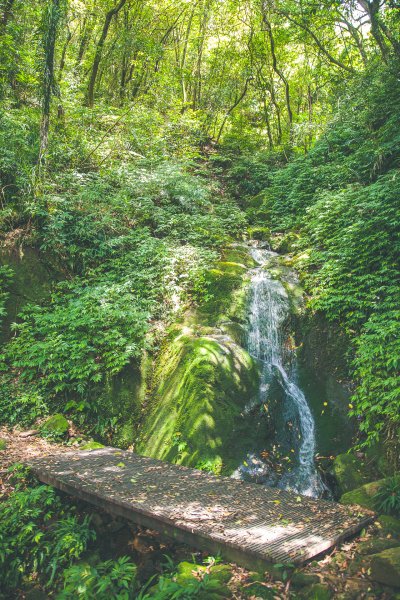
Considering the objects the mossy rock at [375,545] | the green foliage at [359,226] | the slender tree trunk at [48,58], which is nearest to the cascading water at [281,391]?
the green foliage at [359,226]

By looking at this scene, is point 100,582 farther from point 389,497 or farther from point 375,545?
point 389,497

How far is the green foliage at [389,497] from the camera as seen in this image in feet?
13.1

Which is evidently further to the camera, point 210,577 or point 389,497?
point 389,497

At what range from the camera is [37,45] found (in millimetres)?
10469

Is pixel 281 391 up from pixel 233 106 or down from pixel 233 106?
down

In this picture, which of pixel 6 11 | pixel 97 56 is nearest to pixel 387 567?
pixel 6 11

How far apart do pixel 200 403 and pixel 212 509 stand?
7.37 ft

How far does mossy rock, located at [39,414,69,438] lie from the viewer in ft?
21.1

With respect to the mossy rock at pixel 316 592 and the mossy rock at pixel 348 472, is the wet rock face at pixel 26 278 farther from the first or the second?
the mossy rock at pixel 316 592

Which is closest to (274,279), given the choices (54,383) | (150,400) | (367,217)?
(367,217)

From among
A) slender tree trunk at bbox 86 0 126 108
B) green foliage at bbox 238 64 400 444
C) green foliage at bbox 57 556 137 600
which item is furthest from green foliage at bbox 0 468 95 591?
slender tree trunk at bbox 86 0 126 108

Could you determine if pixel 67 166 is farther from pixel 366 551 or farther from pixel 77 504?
pixel 366 551

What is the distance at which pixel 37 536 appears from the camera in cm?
430

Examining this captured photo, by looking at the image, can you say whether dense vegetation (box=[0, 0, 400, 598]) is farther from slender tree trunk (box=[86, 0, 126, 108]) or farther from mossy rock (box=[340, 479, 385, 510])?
slender tree trunk (box=[86, 0, 126, 108])
